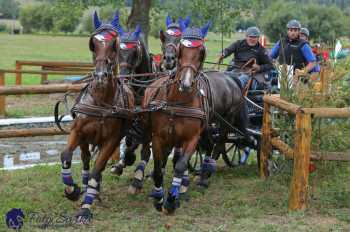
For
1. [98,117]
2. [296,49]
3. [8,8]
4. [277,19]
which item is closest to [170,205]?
[98,117]

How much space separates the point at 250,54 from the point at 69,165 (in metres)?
4.25

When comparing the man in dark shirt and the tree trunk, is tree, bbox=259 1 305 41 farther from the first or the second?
the man in dark shirt

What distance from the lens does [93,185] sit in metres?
6.68

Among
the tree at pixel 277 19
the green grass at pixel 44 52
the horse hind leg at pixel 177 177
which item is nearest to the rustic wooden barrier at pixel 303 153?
the horse hind leg at pixel 177 177

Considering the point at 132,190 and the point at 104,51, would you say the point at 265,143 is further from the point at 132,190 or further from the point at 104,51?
the point at 104,51

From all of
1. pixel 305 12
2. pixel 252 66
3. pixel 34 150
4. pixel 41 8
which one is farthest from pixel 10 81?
pixel 41 8

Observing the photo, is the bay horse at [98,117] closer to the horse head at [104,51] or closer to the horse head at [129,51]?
the horse head at [104,51]

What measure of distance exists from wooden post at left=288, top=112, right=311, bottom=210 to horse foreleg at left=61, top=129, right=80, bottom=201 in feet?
8.37

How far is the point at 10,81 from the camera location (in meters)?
22.5

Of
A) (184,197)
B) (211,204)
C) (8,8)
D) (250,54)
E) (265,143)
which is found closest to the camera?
(211,204)

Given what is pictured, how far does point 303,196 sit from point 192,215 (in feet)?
4.38

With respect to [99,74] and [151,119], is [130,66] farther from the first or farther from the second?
[99,74]

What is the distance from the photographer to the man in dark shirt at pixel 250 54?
9.60 m

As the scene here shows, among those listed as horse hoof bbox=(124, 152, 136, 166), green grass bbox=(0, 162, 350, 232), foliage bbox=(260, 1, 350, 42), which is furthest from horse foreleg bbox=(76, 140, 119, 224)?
foliage bbox=(260, 1, 350, 42)
